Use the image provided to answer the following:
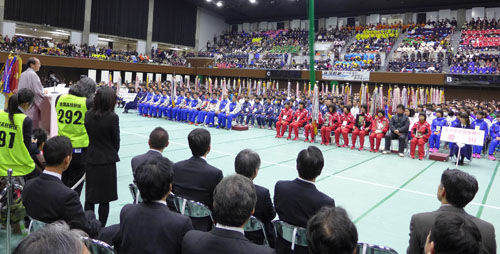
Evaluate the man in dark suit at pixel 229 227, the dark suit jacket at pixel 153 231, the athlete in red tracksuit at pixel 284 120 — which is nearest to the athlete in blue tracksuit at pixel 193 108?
the athlete in red tracksuit at pixel 284 120

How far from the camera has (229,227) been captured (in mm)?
1889

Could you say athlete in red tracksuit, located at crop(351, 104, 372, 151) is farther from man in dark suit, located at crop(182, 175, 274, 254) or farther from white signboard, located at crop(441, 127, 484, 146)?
man in dark suit, located at crop(182, 175, 274, 254)

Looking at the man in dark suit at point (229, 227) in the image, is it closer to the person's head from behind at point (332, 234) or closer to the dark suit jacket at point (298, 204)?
the person's head from behind at point (332, 234)

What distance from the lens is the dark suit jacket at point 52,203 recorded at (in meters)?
2.51

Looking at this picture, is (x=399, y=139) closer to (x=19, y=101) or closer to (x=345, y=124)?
(x=345, y=124)

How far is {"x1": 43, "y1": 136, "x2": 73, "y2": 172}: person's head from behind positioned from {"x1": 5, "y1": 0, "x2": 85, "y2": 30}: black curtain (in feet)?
102

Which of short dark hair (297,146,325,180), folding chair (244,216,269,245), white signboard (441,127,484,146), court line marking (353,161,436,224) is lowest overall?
court line marking (353,161,436,224)

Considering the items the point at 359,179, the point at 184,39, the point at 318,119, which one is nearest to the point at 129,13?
the point at 184,39

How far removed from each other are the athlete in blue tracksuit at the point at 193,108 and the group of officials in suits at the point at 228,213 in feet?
40.7

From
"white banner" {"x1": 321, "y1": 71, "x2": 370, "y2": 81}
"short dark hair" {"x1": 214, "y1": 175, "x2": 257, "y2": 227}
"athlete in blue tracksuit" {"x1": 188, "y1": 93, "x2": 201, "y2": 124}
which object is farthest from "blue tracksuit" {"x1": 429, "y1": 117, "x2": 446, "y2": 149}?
"white banner" {"x1": 321, "y1": 71, "x2": 370, "y2": 81}

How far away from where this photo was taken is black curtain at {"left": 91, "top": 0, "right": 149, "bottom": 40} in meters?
32.2

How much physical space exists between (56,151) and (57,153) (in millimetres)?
27

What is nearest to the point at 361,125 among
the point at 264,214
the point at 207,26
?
the point at 264,214

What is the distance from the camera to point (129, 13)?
113 ft
